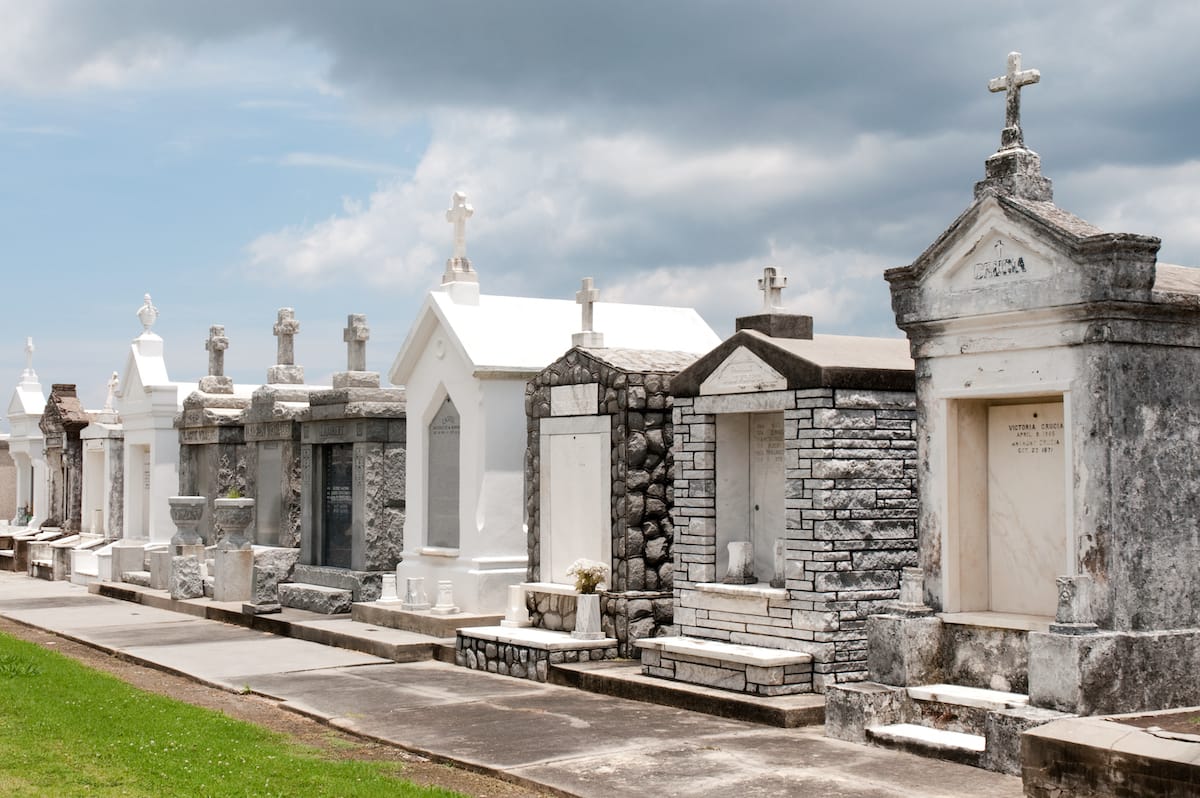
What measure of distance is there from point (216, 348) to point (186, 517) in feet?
11.2

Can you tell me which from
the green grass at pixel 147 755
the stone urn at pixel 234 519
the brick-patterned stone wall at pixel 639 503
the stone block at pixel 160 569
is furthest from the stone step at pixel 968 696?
the stone block at pixel 160 569

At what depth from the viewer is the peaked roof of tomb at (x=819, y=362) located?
1053 centimetres

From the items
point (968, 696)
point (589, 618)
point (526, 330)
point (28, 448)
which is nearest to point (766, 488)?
point (589, 618)

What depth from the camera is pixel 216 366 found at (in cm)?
2205

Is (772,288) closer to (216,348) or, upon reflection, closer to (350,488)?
(350,488)

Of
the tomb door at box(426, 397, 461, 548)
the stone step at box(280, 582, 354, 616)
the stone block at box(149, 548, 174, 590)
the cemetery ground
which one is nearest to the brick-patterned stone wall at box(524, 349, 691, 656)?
the tomb door at box(426, 397, 461, 548)

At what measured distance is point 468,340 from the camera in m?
15.2

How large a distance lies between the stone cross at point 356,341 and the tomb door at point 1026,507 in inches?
398

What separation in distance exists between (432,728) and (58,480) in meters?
19.6

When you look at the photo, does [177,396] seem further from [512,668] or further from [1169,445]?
[1169,445]

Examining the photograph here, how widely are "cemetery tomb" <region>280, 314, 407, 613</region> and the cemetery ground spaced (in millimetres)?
4684

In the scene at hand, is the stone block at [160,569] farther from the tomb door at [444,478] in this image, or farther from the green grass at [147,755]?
the green grass at [147,755]

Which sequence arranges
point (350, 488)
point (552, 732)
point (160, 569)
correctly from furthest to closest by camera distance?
1. point (160, 569)
2. point (350, 488)
3. point (552, 732)

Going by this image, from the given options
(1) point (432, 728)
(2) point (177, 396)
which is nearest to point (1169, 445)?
(1) point (432, 728)
